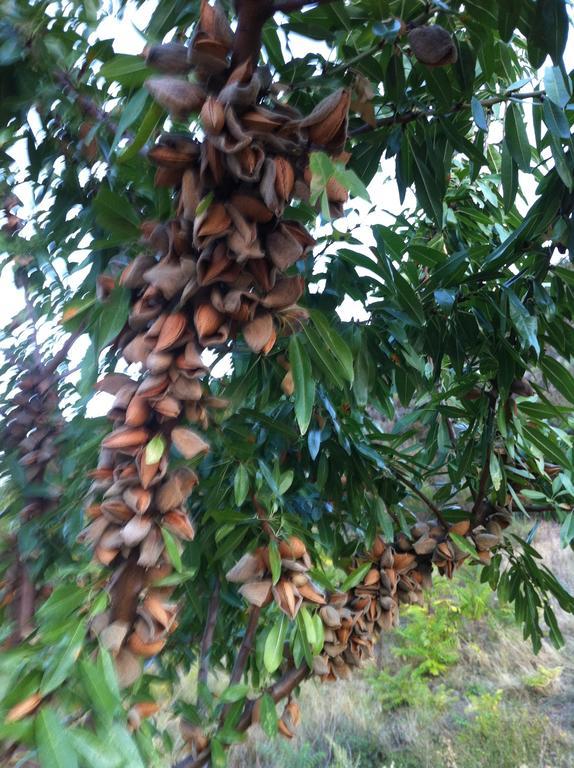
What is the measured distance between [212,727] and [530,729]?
2.34 metres

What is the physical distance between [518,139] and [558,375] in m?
0.33

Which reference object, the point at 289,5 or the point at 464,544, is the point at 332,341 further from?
the point at 464,544

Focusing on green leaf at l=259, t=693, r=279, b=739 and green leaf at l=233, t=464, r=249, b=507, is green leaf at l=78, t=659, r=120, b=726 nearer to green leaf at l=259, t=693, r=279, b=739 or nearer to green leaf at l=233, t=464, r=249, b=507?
green leaf at l=233, t=464, r=249, b=507

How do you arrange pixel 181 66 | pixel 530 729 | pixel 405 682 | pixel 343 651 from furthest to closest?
pixel 405 682
pixel 530 729
pixel 343 651
pixel 181 66

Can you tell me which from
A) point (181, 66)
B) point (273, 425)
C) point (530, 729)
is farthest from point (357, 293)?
point (530, 729)

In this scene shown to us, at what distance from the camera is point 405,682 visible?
3.19 meters

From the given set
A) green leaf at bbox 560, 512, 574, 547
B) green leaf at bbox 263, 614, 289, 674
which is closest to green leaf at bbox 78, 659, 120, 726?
green leaf at bbox 263, 614, 289, 674

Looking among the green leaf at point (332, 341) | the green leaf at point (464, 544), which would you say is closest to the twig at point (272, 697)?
the green leaf at point (464, 544)

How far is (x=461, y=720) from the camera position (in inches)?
108

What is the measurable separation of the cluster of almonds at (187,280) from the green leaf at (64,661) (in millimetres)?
26

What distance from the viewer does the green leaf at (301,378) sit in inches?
21.1

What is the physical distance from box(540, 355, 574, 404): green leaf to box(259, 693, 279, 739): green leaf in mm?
561

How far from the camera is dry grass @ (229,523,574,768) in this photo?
2521mm

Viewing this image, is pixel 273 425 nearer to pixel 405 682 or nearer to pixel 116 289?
pixel 116 289
